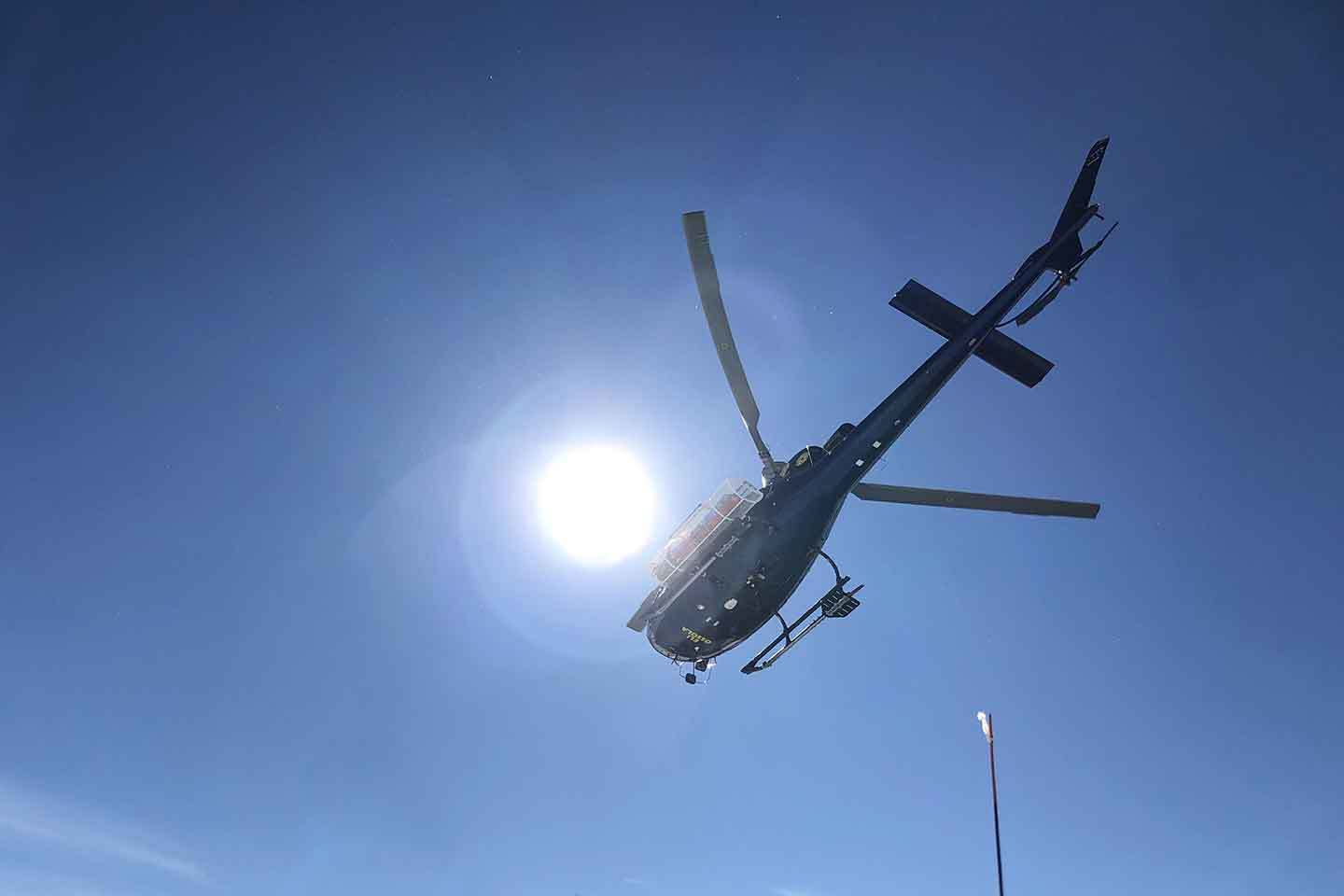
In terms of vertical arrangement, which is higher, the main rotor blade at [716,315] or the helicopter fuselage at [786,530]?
the main rotor blade at [716,315]

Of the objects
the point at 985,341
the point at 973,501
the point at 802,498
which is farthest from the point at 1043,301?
the point at 802,498

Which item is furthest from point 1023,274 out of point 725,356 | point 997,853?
point 997,853

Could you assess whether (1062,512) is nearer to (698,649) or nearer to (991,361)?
(991,361)

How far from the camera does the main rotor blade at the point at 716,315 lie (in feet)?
55.3

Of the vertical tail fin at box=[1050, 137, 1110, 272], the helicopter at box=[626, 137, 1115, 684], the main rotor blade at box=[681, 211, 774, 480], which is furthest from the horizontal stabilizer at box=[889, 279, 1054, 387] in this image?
the main rotor blade at box=[681, 211, 774, 480]

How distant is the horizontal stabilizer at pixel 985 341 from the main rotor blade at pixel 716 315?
6.10m

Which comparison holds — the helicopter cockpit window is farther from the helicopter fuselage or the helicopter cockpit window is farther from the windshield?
the windshield

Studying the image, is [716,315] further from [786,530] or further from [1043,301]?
[1043,301]

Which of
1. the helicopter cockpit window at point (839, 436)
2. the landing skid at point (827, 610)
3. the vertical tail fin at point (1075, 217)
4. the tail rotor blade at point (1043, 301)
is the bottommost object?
the landing skid at point (827, 610)

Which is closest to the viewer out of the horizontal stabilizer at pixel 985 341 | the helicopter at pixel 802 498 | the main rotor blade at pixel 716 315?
the main rotor blade at pixel 716 315

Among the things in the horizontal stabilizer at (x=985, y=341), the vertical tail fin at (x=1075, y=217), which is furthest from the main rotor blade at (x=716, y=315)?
the vertical tail fin at (x=1075, y=217)

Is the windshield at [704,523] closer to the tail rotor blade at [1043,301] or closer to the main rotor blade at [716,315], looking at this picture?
the main rotor blade at [716,315]

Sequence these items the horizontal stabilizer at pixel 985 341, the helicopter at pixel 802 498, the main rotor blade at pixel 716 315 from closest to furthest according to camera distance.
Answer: the main rotor blade at pixel 716 315, the helicopter at pixel 802 498, the horizontal stabilizer at pixel 985 341

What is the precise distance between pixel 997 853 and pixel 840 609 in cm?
1237
